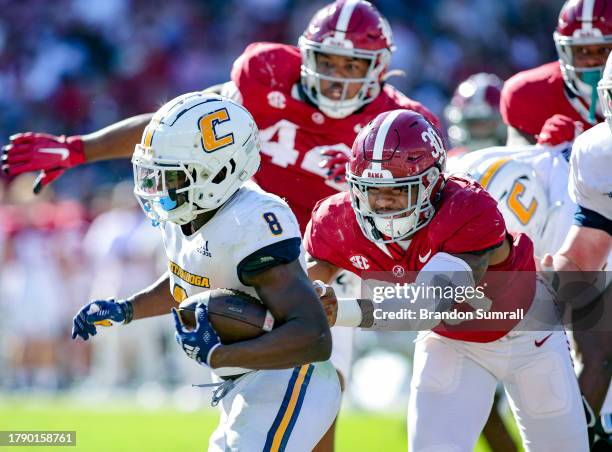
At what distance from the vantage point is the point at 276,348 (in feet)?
10.5

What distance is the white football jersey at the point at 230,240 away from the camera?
338 cm

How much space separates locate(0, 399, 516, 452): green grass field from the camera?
675 cm

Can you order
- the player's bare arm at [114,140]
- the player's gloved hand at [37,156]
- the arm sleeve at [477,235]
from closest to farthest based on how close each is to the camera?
the arm sleeve at [477,235] < the player's gloved hand at [37,156] < the player's bare arm at [114,140]

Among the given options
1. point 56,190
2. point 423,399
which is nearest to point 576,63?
point 423,399

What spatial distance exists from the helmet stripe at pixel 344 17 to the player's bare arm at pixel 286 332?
1.86 m

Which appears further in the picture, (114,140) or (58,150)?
(114,140)

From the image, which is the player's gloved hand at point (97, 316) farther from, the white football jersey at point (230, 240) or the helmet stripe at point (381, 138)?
the helmet stripe at point (381, 138)

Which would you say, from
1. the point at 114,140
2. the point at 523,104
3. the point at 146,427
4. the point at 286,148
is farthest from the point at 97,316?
the point at 146,427

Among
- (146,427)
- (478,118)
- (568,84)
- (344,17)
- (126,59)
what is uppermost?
(344,17)

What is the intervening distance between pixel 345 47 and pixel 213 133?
1.51 m

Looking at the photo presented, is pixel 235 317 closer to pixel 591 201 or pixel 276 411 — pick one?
pixel 276 411

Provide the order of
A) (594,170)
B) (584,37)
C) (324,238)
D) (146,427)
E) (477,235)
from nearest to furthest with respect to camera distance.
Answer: (477,235), (324,238), (594,170), (584,37), (146,427)

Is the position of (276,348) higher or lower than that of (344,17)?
lower

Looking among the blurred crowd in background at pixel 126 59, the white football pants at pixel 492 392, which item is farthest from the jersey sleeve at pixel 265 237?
the blurred crowd in background at pixel 126 59
